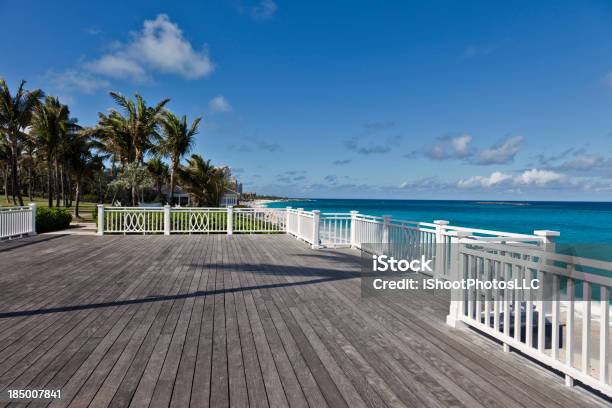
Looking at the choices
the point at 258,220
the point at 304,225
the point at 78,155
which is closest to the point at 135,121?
the point at 258,220

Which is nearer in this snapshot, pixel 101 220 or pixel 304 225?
pixel 304 225

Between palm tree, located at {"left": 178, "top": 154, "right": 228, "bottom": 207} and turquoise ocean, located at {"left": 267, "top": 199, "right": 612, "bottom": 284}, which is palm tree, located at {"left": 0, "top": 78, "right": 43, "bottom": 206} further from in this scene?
turquoise ocean, located at {"left": 267, "top": 199, "right": 612, "bottom": 284}

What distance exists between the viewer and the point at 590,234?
29984mm

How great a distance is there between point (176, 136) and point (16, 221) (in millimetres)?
9165

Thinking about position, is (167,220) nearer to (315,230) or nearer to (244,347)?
(315,230)

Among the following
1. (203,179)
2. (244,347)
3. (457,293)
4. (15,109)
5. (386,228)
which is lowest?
(244,347)

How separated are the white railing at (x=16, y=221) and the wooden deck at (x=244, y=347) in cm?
492

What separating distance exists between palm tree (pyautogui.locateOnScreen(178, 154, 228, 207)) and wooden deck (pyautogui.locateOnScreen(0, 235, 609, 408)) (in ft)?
60.7

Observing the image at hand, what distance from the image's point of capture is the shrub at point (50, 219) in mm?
12984

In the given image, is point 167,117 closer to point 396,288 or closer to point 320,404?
point 396,288

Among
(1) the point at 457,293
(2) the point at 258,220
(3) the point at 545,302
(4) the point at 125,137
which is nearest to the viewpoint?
(3) the point at 545,302

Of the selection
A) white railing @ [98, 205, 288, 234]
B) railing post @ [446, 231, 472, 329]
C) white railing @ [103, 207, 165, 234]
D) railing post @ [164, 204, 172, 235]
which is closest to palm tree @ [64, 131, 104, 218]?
white railing @ [103, 207, 165, 234]

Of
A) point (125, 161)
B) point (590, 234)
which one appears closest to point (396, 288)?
point (125, 161)

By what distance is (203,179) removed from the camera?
23.5 metres
